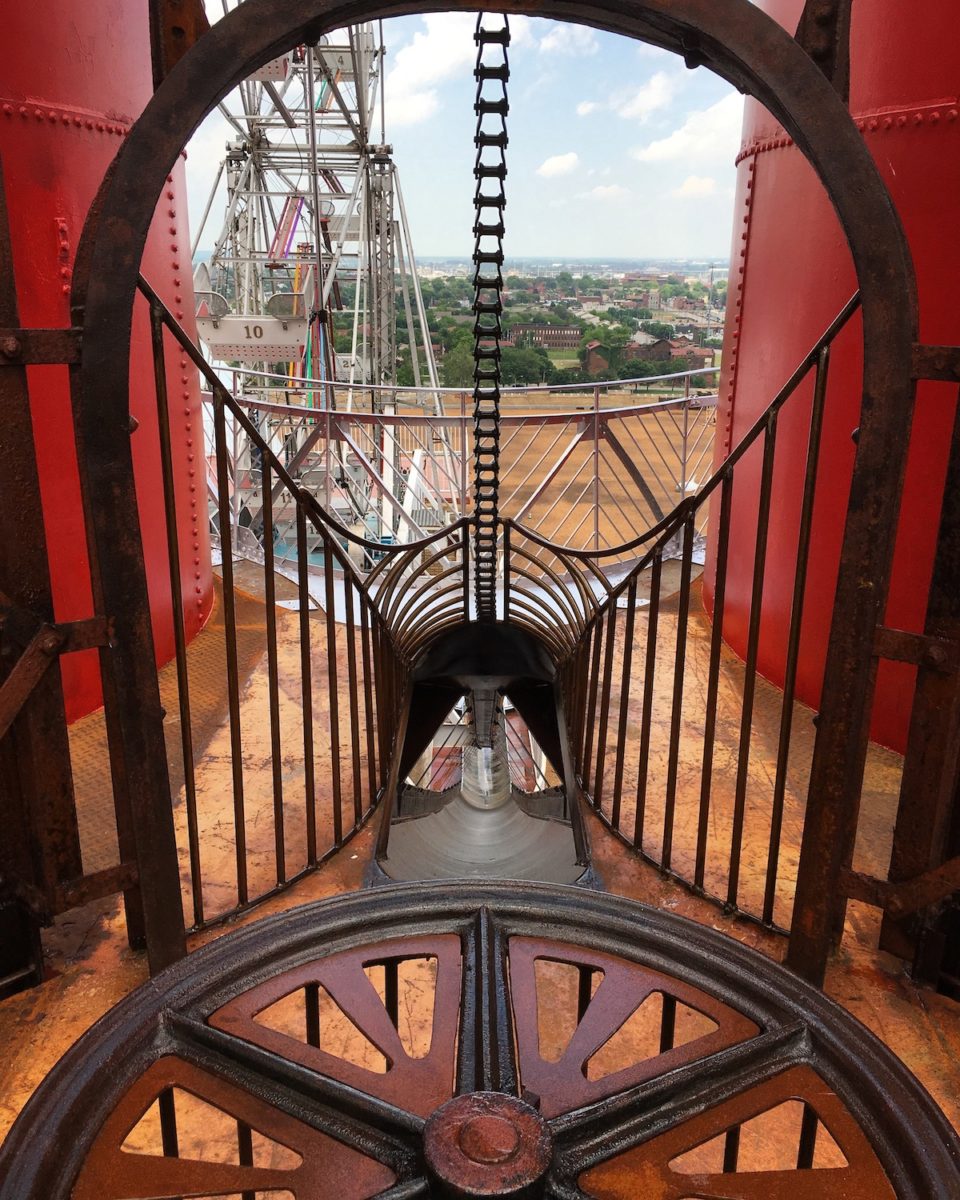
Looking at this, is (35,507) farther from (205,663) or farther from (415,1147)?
(205,663)

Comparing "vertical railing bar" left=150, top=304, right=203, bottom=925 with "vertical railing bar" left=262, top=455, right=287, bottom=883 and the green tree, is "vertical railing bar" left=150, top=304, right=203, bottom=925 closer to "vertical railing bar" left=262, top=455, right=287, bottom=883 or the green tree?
"vertical railing bar" left=262, top=455, right=287, bottom=883

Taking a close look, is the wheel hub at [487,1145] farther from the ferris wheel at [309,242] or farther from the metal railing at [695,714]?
the ferris wheel at [309,242]

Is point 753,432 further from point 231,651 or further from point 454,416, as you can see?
point 454,416

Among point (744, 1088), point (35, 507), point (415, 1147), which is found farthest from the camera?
point (35, 507)

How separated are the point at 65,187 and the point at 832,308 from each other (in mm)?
3595

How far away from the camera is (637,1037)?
8.86ft

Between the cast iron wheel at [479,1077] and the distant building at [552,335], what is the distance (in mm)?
26289

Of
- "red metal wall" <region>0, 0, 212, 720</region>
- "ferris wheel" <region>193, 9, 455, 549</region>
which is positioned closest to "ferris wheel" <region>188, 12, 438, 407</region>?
"ferris wheel" <region>193, 9, 455, 549</region>

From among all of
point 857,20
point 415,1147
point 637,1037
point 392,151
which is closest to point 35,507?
point 415,1147

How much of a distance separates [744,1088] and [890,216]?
1.99m

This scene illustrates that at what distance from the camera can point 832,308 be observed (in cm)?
452

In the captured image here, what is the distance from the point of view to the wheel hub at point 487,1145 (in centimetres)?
117

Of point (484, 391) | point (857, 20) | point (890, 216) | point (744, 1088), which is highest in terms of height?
point (857, 20)

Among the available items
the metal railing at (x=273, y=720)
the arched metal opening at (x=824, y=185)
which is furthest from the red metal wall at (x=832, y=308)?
the metal railing at (x=273, y=720)
